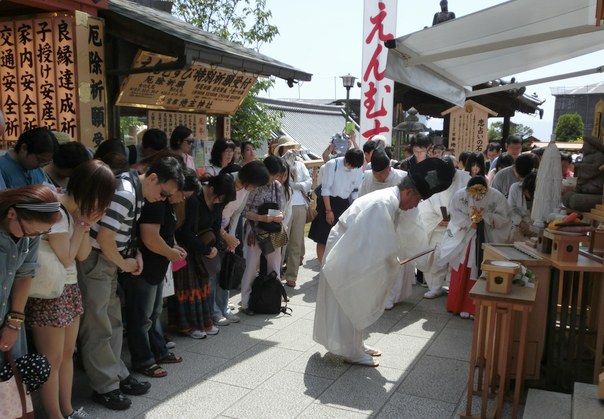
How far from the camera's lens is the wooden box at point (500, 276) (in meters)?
3.78

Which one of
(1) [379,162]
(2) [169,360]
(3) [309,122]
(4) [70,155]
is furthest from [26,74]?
(3) [309,122]

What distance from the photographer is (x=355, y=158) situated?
24.9ft

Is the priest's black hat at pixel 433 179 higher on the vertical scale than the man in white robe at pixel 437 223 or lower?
higher

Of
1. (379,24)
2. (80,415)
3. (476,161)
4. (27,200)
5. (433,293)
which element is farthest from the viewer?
(379,24)

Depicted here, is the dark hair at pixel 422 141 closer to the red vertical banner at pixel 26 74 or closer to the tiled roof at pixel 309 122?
the red vertical banner at pixel 26 74

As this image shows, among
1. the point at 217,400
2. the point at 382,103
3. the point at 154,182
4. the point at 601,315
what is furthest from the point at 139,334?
the point at 382,103

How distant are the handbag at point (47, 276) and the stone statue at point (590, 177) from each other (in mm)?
4551

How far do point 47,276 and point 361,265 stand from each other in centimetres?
253

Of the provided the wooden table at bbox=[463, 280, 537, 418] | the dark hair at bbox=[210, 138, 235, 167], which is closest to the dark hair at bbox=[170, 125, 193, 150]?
the dark hair at bbox=[210, 138, 235, 167]

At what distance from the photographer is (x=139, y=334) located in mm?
4574

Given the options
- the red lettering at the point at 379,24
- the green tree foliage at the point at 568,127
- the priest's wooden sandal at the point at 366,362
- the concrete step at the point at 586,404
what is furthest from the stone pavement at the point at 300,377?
the green tree foliage at the point at 568,127

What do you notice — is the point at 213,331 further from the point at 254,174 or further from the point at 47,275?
the point at 47,275

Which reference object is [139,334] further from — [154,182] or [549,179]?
[549,179]

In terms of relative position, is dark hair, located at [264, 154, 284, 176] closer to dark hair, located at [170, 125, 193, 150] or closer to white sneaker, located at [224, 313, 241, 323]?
dark hair, located at [170, 125, 193, 150]
